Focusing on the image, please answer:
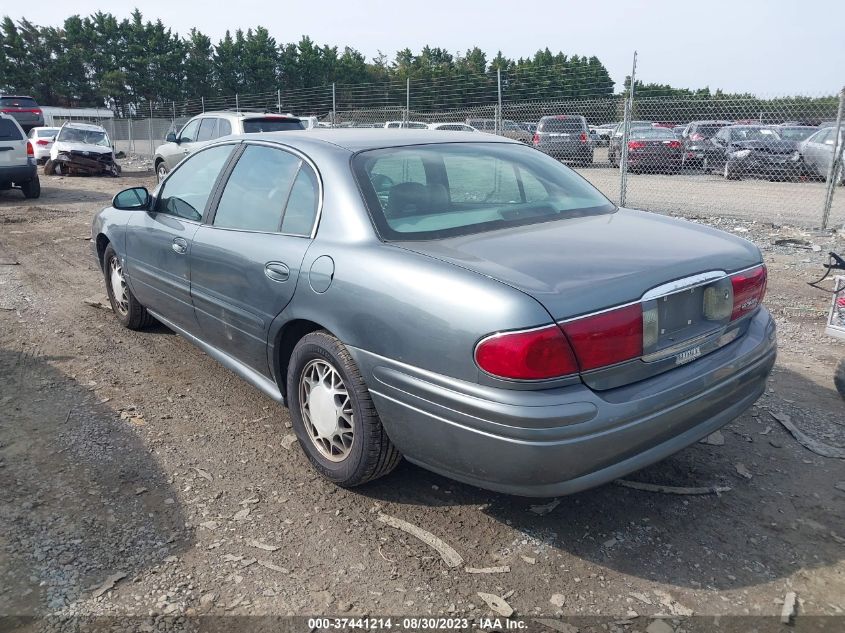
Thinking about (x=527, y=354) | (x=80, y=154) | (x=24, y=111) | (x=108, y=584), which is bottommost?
(x=108, y=584)

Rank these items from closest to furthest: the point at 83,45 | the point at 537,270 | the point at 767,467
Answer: the point at 537,270 → the point at 767,467 → the point at 83,45

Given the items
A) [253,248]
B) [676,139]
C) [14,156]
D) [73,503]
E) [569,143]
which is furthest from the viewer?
[569,143]

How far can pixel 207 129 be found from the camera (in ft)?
43.6

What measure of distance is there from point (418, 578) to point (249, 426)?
160cm

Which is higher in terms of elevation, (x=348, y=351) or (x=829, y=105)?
(x=829, y=105)

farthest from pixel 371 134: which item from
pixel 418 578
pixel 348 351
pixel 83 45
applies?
pixel 83 45

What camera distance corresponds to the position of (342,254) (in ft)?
9.56

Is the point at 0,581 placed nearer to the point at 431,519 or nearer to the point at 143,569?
the point at 143,569

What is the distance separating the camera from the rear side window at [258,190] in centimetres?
346

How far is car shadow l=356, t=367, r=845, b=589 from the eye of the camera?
263cm

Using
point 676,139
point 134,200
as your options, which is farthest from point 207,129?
point 676,139

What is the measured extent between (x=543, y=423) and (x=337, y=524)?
1.10m

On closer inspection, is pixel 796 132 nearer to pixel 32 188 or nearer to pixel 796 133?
pixel 796 133

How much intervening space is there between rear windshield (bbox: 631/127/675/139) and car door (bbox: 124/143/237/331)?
45.2ft
